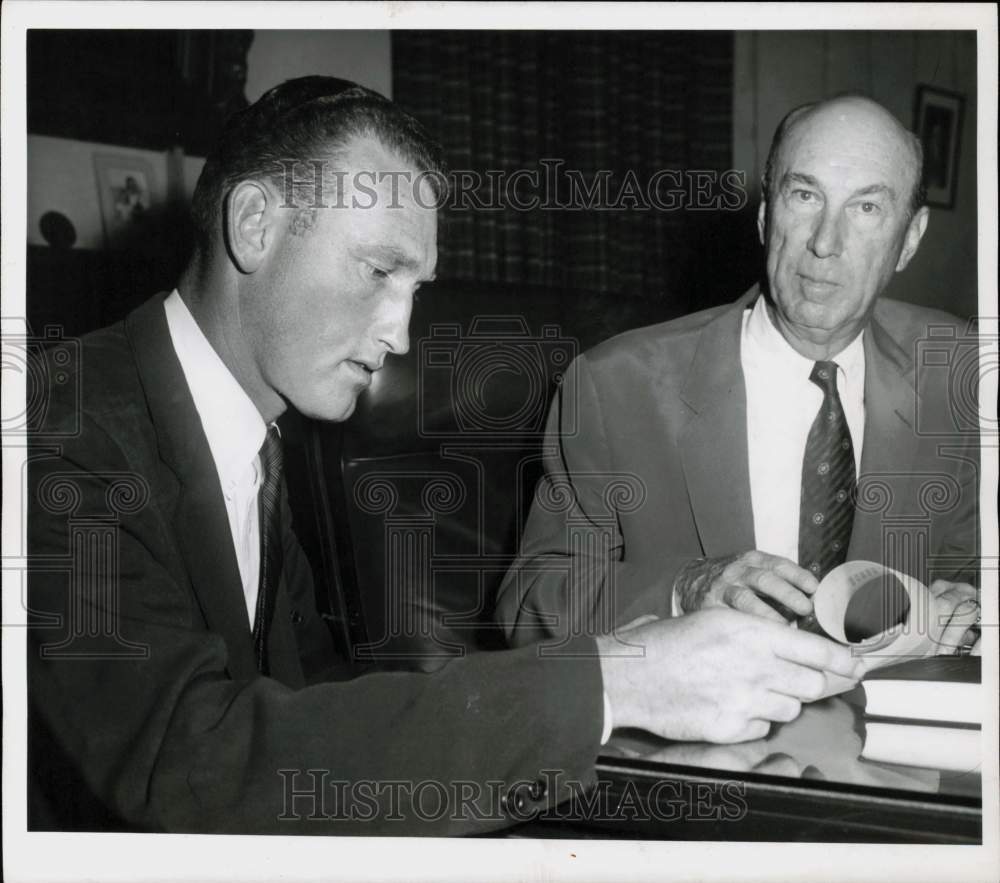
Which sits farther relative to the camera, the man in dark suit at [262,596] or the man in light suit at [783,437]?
the man in light suit at [783,437]

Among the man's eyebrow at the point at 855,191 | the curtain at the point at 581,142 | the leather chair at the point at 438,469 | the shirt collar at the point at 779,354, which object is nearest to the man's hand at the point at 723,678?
the leather chair at the point at 438,469

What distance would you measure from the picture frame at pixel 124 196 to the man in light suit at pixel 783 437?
2.08 feet

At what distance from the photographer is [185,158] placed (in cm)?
132

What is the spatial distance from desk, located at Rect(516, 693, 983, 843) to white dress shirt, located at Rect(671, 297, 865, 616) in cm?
29

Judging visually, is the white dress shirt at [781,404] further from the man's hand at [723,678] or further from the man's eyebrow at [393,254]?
the man's eyebrow at [393,254]

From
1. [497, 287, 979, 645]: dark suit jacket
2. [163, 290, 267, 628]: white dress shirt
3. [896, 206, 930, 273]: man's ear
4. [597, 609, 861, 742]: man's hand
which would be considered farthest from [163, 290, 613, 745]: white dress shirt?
→ [896, 206, 930, 273]: man's ear

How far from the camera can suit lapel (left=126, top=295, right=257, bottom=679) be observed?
121 centimetres

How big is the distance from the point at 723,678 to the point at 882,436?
0.42m

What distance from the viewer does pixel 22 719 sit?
131cm

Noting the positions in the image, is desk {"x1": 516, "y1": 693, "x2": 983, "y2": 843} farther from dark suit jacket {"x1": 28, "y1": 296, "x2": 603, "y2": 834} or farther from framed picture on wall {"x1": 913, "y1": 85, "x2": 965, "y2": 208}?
framed picture on wall {"x1": 913, "y1": 85, "x2": 965, "y2": 208}

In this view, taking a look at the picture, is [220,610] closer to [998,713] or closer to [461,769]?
[461,769]

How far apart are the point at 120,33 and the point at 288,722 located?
0.96 meters

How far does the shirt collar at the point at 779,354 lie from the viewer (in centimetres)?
128

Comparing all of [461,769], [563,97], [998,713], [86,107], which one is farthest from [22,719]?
[998,713]
